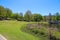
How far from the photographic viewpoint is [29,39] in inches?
546

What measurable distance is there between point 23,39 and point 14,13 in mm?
45415

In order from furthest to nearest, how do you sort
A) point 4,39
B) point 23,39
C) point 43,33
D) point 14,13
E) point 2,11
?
point 14,13 < point 2,11 < point 43,33 < point 23,39 < point 4,39

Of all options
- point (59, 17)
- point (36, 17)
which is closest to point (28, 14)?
point (36, 17)

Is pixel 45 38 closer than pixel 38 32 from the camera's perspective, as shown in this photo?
Yes

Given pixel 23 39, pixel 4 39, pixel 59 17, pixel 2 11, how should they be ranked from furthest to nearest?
pixel 59 17 < pixel 2 11 < pixel 23 39 < pixel 4 39

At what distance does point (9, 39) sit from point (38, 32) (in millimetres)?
6122

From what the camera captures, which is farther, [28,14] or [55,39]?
[28,14]

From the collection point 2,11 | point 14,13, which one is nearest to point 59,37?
point 2,11

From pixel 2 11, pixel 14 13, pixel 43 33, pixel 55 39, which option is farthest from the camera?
pixel 14 13

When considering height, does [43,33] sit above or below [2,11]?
below

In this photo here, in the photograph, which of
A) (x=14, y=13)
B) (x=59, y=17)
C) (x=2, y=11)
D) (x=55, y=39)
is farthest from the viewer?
(x=14, y=13)

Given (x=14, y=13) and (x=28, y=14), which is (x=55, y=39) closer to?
(x=28, y=14)

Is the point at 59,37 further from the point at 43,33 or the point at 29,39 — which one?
the point at 29,39

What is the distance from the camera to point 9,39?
42.5 ft
